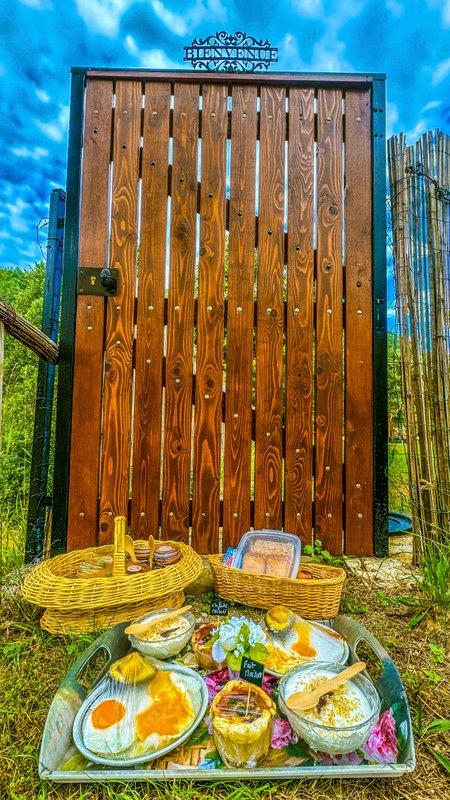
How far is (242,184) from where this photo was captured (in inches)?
85.0

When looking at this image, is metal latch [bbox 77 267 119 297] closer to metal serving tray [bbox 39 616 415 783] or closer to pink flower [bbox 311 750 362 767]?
metal serving tray [bbox 39 616 415 783]

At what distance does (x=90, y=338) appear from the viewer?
2.12 m

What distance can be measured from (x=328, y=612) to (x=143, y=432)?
1253mm

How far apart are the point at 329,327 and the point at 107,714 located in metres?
1.94

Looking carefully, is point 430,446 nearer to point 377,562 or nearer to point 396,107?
point 377,562

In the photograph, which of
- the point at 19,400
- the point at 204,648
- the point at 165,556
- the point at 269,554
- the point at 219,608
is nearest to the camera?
the point at 204,648

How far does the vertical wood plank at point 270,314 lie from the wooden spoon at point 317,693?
40.9 inches

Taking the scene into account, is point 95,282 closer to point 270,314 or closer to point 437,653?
point 270,314

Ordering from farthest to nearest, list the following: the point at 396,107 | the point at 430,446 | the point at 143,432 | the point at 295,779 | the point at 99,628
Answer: the point at 396,107 < the point at 143,432 < the point at 430,446 < the point at 99,628 < the point at 295,779

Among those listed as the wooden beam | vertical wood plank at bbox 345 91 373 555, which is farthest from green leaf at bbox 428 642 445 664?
the wooden beam

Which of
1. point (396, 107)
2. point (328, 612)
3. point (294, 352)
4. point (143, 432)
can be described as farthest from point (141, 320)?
point (396, 107)

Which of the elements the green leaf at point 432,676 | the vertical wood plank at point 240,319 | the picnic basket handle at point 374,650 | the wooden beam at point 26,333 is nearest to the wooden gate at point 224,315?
the vertical wood plank at point 240,319

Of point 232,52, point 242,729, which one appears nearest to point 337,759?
point 242,729

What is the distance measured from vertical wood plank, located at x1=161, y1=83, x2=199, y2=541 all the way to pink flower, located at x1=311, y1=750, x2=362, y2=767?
4.14 ft
